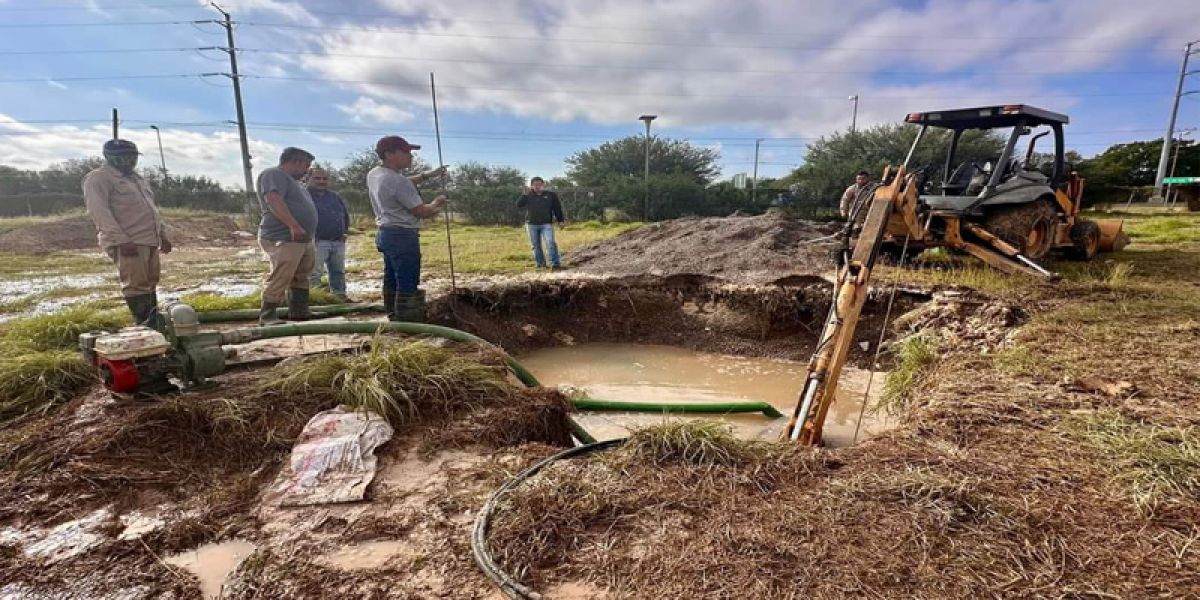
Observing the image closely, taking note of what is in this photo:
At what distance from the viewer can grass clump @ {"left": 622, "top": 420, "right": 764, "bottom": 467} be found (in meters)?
2.32

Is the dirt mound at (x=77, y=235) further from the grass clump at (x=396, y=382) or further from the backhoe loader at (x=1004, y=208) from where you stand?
the backhoe loader at (x=1004, y=208)

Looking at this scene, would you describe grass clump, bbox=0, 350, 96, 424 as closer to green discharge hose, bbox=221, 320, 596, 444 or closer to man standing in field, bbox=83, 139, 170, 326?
man standing in field, bbox=83, 139, 170, 326

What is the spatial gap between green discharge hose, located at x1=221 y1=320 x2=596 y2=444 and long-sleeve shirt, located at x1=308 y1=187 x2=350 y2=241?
2.48 m

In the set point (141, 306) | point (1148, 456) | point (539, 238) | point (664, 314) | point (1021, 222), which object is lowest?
point (664, 314)

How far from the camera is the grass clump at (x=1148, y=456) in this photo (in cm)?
191

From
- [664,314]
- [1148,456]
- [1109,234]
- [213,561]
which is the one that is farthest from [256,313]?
[1109,234]

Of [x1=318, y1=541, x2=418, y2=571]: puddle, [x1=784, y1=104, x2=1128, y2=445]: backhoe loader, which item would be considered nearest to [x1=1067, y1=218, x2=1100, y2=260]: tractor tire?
[x1=784, y1=104, x2=1128, y2=445]: backhoe loader

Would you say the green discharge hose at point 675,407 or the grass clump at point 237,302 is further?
the grass clump at point 237,302

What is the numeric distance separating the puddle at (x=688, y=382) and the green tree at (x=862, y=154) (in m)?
14.6

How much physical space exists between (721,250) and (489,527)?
22.6 feet

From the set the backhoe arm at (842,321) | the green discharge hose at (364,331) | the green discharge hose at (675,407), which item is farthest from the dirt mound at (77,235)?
the backhoe arm at (842,321)

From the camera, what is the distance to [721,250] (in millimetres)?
8234

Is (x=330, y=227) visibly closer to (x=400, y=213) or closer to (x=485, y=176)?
(x=400, y=213)

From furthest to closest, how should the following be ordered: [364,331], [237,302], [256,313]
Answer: [237,302], [256,313], [364,331]
